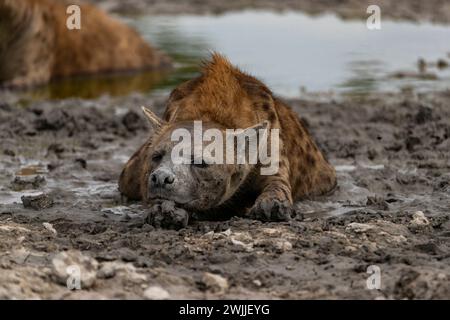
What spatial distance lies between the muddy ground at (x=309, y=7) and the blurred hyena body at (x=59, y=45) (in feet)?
16.0

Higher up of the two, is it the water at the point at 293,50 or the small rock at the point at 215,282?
the water at the point at 293,50

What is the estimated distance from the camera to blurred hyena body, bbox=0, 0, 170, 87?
11.8 meters

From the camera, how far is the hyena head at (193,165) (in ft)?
18.2

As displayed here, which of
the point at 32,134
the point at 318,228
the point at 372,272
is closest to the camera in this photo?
the point at 372,272

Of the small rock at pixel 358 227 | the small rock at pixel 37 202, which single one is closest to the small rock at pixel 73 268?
the small rock at pixel 358 227

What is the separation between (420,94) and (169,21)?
7842mm

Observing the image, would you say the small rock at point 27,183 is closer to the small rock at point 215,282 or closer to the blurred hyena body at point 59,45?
the small rock at point 215,282

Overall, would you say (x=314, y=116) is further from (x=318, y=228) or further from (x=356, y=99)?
(x=318, y=228)

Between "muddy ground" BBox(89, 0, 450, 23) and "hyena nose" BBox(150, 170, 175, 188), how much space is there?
11.3 meters

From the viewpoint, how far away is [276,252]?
16.7 feet

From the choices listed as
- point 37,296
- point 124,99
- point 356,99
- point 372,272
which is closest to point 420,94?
point 356,99

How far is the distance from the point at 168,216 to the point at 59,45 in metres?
7.42

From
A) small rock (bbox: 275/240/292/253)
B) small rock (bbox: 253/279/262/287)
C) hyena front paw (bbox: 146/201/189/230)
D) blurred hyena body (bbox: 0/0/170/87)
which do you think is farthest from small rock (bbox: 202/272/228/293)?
blurred hyena body (bbox: 0/0/170/87)

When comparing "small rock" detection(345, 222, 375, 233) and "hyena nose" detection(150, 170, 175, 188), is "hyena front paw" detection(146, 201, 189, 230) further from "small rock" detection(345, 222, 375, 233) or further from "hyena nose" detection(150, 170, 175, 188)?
"small rock" detection(345, 222, 375, 233)
